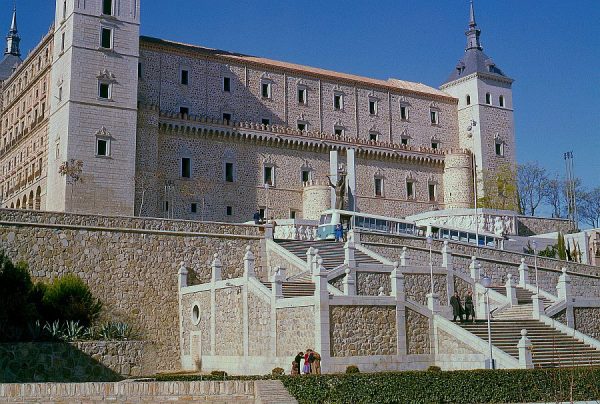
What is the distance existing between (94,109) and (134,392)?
28364 mm

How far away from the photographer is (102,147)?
3931cm

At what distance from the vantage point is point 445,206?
53438 millimetres

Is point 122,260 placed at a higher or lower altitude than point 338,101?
lower

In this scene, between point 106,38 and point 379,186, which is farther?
point 379,186

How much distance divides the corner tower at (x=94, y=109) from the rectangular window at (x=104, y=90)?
5cm

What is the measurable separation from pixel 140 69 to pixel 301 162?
11488 millimetres

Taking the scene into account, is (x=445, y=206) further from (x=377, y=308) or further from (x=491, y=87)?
(x=377, y=308)

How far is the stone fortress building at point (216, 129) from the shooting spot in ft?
130

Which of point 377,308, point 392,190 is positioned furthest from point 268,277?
point 392,190

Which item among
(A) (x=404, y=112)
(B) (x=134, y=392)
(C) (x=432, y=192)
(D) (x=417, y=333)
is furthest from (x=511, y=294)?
(A) (x=404, y=112)

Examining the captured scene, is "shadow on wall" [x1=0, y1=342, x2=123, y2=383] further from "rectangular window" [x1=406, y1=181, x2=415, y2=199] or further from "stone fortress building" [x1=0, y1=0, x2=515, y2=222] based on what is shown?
"rectangular window" [x1=406, y1=181, x2=415, y2=199]

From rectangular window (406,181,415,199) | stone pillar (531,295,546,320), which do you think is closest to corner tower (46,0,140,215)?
rectangular window (406,181,415,199)

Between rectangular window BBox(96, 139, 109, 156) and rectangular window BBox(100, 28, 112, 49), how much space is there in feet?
16.7

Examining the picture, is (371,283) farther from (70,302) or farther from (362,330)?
(70,302)
